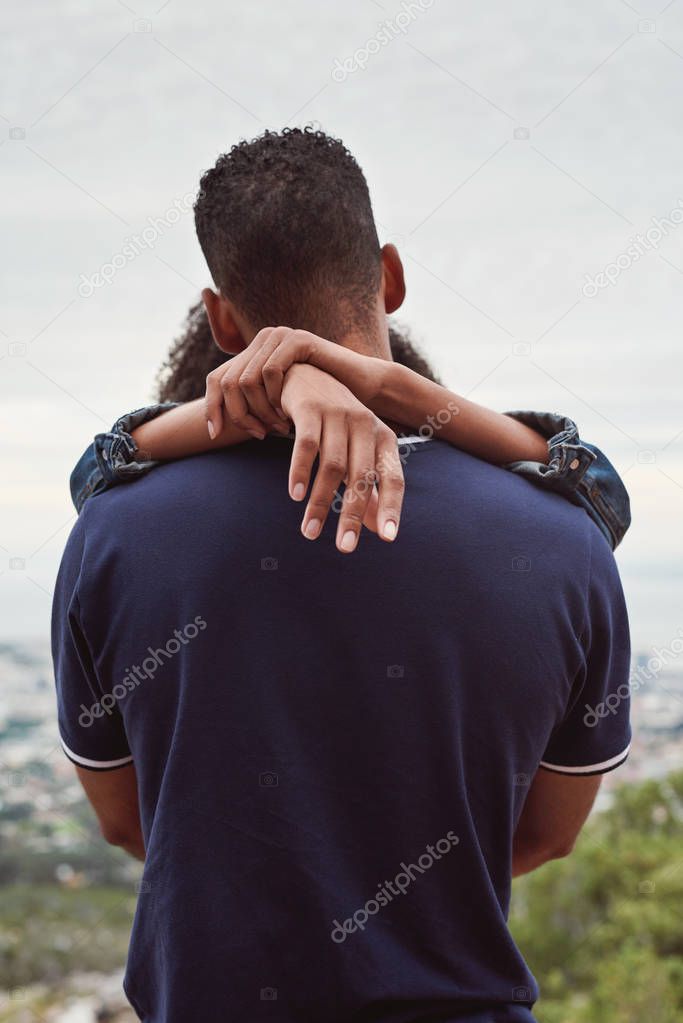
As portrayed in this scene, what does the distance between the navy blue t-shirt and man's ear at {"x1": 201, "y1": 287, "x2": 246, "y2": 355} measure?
0.71ft

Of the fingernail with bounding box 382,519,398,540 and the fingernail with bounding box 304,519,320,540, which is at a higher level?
the fingernail with bounding box 382,519,398,540

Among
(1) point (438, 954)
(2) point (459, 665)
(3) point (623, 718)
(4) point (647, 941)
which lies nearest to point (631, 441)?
(3) point (623, 718)

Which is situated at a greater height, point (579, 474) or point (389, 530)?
point (579, 474)

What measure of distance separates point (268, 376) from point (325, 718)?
1.12ft

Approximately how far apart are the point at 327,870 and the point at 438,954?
0.14 meters

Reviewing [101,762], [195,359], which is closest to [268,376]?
[101,762]

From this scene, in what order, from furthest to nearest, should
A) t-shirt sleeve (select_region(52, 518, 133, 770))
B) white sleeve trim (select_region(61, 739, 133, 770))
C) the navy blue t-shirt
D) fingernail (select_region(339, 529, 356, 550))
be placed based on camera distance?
white sleeve trim (select_region(61, 739, 133, 770))
t-shirt sleeve (select_region(52, 518, 133, 770))
the navy blue t-shirt
fingernail (select_region(339, 529, 356, 550))

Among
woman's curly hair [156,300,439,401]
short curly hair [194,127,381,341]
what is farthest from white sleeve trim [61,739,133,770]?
woman's curly hair [156,300,439,401]

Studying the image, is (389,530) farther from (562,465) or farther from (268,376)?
(562,465)

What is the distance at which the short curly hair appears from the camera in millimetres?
1146

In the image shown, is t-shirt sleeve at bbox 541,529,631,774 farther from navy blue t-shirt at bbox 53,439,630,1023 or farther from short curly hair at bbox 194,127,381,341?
short curly hair at bbox 194,127,381,341

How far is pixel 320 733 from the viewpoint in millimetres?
989

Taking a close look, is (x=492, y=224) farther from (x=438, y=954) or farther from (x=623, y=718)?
(x=438, y=954)

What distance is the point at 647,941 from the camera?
25.6 ft
